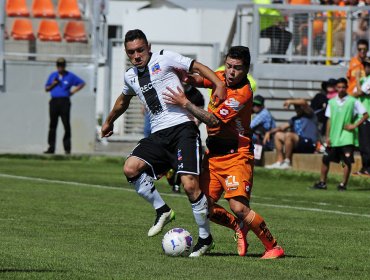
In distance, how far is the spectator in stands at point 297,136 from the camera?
23.7 meters

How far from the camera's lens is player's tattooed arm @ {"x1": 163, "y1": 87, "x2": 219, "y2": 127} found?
34.1 ft

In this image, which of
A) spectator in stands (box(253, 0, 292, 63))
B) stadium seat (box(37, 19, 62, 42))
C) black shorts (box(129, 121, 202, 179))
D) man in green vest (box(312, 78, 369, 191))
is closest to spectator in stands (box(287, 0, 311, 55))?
spectator in stands (box(253, 0, 292, 63))

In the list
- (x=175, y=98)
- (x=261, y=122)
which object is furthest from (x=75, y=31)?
(x=175, y=98)

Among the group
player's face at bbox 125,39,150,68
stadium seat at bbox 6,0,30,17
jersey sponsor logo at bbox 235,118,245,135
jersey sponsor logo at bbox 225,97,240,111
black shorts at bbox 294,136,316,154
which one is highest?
stadium seat at bbox 6,0,30,17

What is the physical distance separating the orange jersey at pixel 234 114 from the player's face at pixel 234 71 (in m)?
Answer: 0.06

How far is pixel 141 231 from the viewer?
12797mm

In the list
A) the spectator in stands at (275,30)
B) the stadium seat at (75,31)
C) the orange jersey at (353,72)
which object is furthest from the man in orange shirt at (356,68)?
the stadium seat at (75,31)

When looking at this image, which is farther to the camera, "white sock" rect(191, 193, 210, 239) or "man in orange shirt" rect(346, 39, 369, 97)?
"man in orange shirt" rect(346, 39, 369, 97)

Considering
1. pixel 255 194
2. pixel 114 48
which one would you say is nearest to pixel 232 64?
pixel 255 194

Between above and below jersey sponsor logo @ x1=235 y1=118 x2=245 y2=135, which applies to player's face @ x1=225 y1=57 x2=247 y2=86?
above

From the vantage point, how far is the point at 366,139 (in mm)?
21125

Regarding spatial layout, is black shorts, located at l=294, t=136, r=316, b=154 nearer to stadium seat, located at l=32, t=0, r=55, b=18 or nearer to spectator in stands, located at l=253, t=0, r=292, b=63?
spectator in stands, located at l=253, t=0, r=292, b=63

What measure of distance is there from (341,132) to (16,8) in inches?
506

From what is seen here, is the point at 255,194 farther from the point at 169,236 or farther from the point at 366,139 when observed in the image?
the point at 169,236
